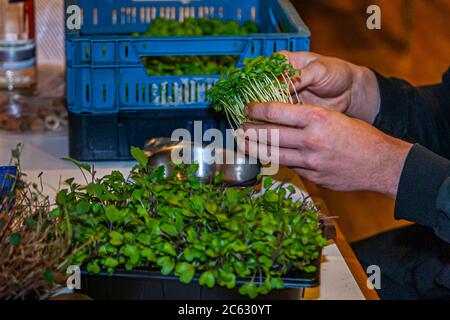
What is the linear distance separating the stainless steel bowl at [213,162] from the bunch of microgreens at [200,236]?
0.48m

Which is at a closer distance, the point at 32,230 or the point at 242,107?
the point at 32,230

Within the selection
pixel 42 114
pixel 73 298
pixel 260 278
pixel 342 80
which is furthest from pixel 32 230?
pixel 42 114

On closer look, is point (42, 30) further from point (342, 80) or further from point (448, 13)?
point (448, 13)

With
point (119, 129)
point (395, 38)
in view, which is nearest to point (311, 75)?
point (119, 129)

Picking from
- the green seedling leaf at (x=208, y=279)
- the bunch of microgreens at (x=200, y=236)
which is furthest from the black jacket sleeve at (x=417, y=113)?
the green seedling leaf at (x=208, y=279)

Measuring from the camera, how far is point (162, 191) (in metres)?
1.30

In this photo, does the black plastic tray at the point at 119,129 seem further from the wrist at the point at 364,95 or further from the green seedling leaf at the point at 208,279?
the green seedling leaf at the point at 208,279

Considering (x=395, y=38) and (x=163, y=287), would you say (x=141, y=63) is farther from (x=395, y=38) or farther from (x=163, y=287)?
(x=395, y=38)

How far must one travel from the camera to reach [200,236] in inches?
47.8

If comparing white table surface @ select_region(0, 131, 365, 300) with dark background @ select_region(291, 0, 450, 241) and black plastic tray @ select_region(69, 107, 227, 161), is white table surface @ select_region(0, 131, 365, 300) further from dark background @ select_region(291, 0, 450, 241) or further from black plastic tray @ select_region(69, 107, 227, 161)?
dark background @ select_region(291, 0, 450, 241)

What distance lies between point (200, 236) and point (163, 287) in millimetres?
91

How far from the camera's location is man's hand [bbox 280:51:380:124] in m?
1.88

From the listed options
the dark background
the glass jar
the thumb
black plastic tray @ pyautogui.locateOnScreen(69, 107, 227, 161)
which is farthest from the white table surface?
the dark background
